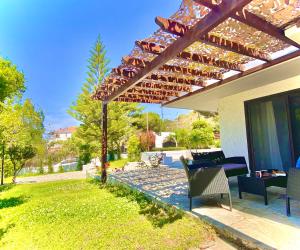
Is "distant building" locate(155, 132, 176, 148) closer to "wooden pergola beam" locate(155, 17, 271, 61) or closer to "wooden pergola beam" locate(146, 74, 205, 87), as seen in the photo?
"wooden pergola beam" locate(146, 74, 205, 87)

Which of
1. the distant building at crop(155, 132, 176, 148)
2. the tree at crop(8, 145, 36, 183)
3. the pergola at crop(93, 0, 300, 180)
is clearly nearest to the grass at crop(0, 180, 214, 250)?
the pergola at crop(93, 0, 300, 180)

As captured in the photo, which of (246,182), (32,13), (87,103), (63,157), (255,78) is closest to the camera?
(246,182)

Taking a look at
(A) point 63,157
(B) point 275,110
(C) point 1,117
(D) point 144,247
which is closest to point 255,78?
(B) point 275,110

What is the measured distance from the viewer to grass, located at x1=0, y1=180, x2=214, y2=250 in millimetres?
2803

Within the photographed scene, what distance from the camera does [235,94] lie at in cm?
659

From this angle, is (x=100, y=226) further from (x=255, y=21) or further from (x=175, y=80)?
(x=255, y=21)

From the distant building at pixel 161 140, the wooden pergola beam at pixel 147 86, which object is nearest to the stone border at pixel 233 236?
the wooden pergola beam at pixel 147 86

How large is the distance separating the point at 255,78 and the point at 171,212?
3.37 metres

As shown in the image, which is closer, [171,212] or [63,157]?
[171,212]

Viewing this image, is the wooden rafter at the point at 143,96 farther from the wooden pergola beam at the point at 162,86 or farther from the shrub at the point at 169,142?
Answer: the shrub at the point at 169,142

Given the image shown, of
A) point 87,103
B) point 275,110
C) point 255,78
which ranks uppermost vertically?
point 87,103

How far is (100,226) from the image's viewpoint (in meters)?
3.35

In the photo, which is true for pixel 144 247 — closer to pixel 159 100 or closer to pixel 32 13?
pixel 159 100

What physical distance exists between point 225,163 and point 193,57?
10.3 ft
